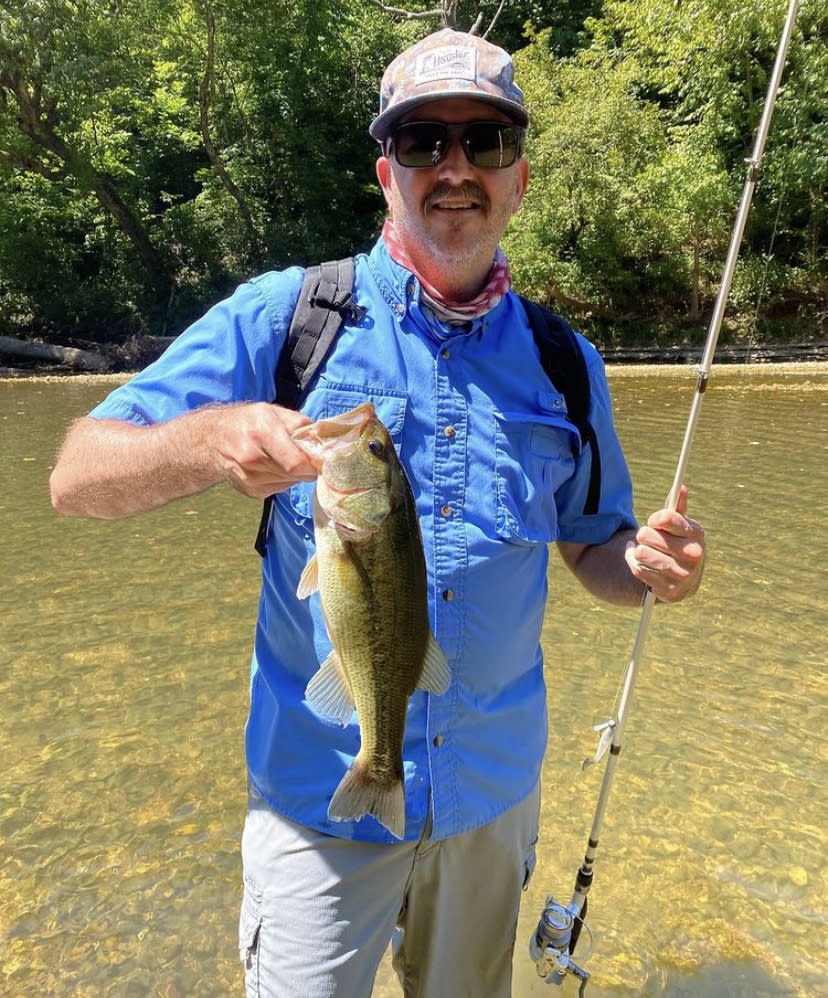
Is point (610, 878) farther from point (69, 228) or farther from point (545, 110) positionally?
A: point (69, 228)

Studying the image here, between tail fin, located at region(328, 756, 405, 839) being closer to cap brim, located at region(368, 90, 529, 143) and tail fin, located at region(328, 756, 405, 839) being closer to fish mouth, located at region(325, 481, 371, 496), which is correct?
fish mouth, located at region(325, 481, 371, 496)

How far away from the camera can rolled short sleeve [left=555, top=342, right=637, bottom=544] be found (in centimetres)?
232

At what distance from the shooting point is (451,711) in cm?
196

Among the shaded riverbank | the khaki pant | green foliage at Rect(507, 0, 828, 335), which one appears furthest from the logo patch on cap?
green foliage at Rect(507, 0, 828, 335)

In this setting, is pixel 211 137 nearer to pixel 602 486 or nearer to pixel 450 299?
pixel 450 299

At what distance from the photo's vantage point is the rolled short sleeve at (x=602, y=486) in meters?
2.32

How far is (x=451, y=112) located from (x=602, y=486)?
1.19m

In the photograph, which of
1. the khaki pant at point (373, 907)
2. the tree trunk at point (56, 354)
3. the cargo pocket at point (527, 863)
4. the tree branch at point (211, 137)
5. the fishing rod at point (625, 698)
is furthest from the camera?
the tree branch at point (211, 137)

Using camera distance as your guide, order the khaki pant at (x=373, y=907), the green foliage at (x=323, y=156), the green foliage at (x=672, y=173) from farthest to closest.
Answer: the green foliage at (x=323, y=156) → the green foliage at (x=672, y=173) → the khaki pant at (x=373, y=907)

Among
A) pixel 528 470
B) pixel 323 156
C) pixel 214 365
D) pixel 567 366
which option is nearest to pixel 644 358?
pixel 323 156

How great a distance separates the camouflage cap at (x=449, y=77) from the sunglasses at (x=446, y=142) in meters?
0.05

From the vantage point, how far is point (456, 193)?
6.82 feet

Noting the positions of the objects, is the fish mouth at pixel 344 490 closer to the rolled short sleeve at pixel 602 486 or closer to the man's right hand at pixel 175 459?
the man's right hand at pixel 175 459

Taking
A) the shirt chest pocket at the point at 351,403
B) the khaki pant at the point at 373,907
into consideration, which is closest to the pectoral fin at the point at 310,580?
the shirt chest pocket at the point at 351,403
